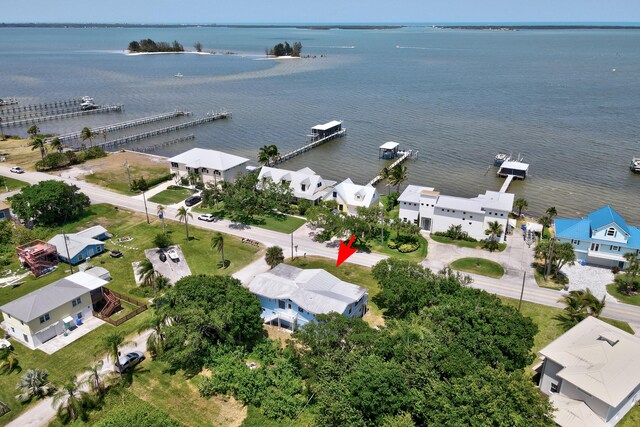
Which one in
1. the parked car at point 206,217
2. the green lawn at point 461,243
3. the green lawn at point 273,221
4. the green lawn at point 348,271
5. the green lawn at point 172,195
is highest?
the green lawn at point 172,195

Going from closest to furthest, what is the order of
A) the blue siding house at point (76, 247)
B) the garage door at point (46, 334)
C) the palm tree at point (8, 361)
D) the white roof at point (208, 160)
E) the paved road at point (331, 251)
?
the palm tree at point (8, 361), the garage door at point (46, 334), the paved road at point (331, 251), the blue siding house at point (76, 247), the white roof at point (208, 160)

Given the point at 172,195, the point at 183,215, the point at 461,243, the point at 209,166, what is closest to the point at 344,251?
the point at 461,243

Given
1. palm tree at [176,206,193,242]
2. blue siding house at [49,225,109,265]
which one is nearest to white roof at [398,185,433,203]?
palm tree at [176,206,193,242]

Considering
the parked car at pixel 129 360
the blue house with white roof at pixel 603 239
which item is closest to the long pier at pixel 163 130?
the parked car at pixel 129 360

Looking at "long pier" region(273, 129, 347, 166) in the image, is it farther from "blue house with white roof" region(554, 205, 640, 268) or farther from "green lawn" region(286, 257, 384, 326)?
"blue house with white roof" region(554, 205, 640, 268)

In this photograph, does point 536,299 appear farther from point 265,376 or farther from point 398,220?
point 265,376

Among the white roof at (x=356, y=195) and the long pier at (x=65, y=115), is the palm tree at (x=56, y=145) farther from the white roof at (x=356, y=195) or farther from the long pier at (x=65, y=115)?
the white roof at (x=356, y=195)

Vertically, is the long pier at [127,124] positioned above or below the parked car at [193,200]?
above

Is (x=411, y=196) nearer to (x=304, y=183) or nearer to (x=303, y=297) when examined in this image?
(x=304, y=183)
